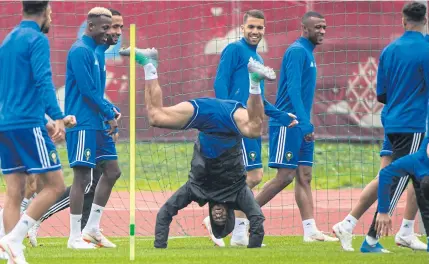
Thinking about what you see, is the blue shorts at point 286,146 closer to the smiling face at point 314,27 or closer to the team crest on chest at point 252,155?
the team crest on chest at point 252,155

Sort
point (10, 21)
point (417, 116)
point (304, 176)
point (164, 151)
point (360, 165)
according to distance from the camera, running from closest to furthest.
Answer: point (417, 116)
point (304, 176)
point (10, 21)
point (164, 151)
point (360, 165)

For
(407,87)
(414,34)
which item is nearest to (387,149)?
(407,87)

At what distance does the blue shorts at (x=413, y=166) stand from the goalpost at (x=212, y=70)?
6.43 m

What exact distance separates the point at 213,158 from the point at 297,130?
1.62 meters

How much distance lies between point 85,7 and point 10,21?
5.73 ft

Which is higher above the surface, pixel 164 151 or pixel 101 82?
pixel 101 82

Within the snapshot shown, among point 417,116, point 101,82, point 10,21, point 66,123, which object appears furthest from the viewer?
point 10,21

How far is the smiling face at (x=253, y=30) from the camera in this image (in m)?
12.5

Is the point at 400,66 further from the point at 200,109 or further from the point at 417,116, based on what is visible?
the point at 200,109

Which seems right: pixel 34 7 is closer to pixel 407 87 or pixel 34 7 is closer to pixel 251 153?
pixel 407 87

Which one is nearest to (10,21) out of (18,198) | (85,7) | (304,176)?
(85,7)

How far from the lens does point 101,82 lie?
12.0 metres

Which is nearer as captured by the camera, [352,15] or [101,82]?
[101,82]

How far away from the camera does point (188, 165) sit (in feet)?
63.5
